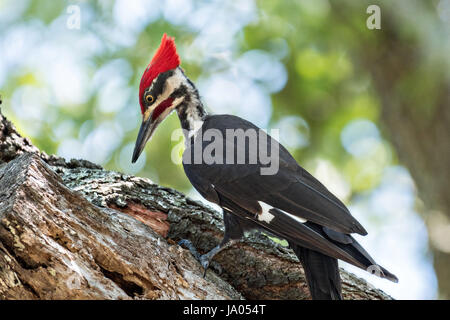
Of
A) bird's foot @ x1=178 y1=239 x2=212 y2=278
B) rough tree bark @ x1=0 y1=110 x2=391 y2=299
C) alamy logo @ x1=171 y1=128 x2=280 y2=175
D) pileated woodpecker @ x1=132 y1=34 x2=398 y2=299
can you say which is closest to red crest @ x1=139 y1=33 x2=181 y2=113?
pileated woodpecker @ x1=132 y1=34 x2=398 y2=299

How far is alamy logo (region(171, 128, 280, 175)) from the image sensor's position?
2.35 m

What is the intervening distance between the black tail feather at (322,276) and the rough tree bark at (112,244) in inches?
7.8

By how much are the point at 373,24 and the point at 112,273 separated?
2993 millimetres

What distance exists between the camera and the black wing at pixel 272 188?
2109 millimetres

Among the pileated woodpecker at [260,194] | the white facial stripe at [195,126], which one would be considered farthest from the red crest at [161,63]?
the white facial stripe at [195,126]

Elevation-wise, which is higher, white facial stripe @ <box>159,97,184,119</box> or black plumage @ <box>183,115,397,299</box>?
white facial stripe @ <box>159,97,184,119</box>

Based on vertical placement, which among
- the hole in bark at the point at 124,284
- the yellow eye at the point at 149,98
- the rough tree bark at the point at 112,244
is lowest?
the hole in bark at the point at 124,284

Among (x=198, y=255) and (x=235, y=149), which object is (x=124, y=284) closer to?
(x=198, y=255)

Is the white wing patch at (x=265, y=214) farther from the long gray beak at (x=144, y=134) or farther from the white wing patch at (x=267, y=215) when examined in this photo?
the long gray beak at (x=144, y=134)

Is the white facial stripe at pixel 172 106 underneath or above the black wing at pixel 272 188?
above

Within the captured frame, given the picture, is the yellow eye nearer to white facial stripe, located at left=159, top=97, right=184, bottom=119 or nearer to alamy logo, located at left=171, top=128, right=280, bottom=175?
white facial stripe, located at left=159, top=97, right=184, bottom=119

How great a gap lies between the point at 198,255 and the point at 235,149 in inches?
21.0
